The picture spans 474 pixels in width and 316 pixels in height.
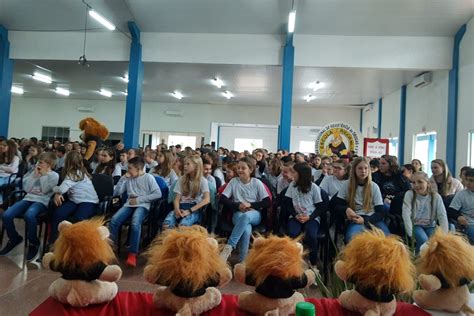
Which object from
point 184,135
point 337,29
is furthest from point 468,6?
point 184,135

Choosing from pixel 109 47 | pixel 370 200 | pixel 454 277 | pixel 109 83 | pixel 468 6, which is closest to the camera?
pixel 454 277

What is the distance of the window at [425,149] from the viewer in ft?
30.6

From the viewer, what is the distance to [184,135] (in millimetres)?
16391

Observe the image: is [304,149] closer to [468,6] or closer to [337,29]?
[337,29]

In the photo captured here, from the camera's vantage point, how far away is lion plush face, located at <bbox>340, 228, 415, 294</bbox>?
116 centimetres

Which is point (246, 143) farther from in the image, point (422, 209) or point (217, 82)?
point (422, 209)

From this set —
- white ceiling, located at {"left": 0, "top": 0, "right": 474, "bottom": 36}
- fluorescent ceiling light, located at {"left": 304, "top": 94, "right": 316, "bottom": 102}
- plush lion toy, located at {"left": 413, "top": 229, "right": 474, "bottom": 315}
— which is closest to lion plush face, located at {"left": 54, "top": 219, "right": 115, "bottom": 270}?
plush lion toy, located at {"left": 413, "top": 229, "right": 474, "bottom": 315}

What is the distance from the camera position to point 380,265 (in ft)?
3.82

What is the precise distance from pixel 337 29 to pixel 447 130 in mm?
3605

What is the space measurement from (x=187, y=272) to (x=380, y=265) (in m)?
0.67

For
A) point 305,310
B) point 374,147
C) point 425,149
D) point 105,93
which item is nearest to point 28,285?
point 305,310

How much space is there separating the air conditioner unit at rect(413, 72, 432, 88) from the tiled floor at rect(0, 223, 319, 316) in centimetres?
851

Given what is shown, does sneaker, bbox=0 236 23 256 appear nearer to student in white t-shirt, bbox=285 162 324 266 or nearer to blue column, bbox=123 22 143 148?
student in white t-shirt, bbox=285 162 324 266

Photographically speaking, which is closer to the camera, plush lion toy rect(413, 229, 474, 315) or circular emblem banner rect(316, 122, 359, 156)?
plush lion toy rect(413, 229, 474, 315)
